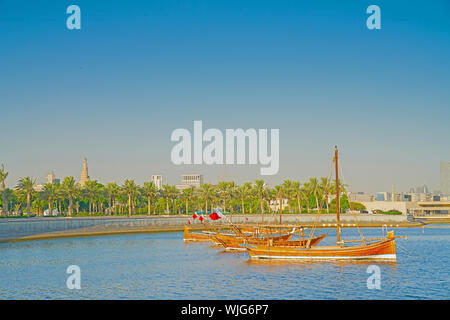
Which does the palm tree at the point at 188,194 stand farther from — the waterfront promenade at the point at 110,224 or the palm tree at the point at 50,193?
the palm tree at the point at 50,193

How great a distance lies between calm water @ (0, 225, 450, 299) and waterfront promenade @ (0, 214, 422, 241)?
65.8 feet

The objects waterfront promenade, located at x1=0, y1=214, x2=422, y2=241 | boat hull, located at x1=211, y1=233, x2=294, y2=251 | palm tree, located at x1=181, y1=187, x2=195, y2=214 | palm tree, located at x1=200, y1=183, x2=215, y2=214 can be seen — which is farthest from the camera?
palm tree, located at x1=181, y1=187, x2=195, y2=214

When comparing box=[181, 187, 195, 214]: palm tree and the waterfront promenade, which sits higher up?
box=[181, 187, 195, 214]: palm tree

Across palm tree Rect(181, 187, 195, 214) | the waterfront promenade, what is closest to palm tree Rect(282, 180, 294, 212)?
the waterfront promenade

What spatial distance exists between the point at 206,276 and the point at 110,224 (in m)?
66.9

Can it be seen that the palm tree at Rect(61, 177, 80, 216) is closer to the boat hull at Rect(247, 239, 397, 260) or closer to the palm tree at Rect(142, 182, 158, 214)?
the palm tree at Rect(142, 182, 158, 214)

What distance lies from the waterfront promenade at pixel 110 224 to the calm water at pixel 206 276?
20062 millimetres

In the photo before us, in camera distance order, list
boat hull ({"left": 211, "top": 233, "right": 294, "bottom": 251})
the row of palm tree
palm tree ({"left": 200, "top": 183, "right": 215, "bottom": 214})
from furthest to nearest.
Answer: palm tree ({"left": 200, "top": 183, "right": 215, "bottom": 214}) → the row of palm tree → boat hull ({"left": 211, "top": 233, "right": 294, "bottom": 251})

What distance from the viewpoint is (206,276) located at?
158 feet

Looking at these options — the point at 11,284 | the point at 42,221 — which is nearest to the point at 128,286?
the point at 11,284

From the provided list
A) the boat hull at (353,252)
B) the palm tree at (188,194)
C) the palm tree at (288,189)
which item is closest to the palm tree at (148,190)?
the palm tree at (188,194)

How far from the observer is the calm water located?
39.2m

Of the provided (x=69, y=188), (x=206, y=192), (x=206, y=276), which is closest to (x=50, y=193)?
(x=69, y=188)
